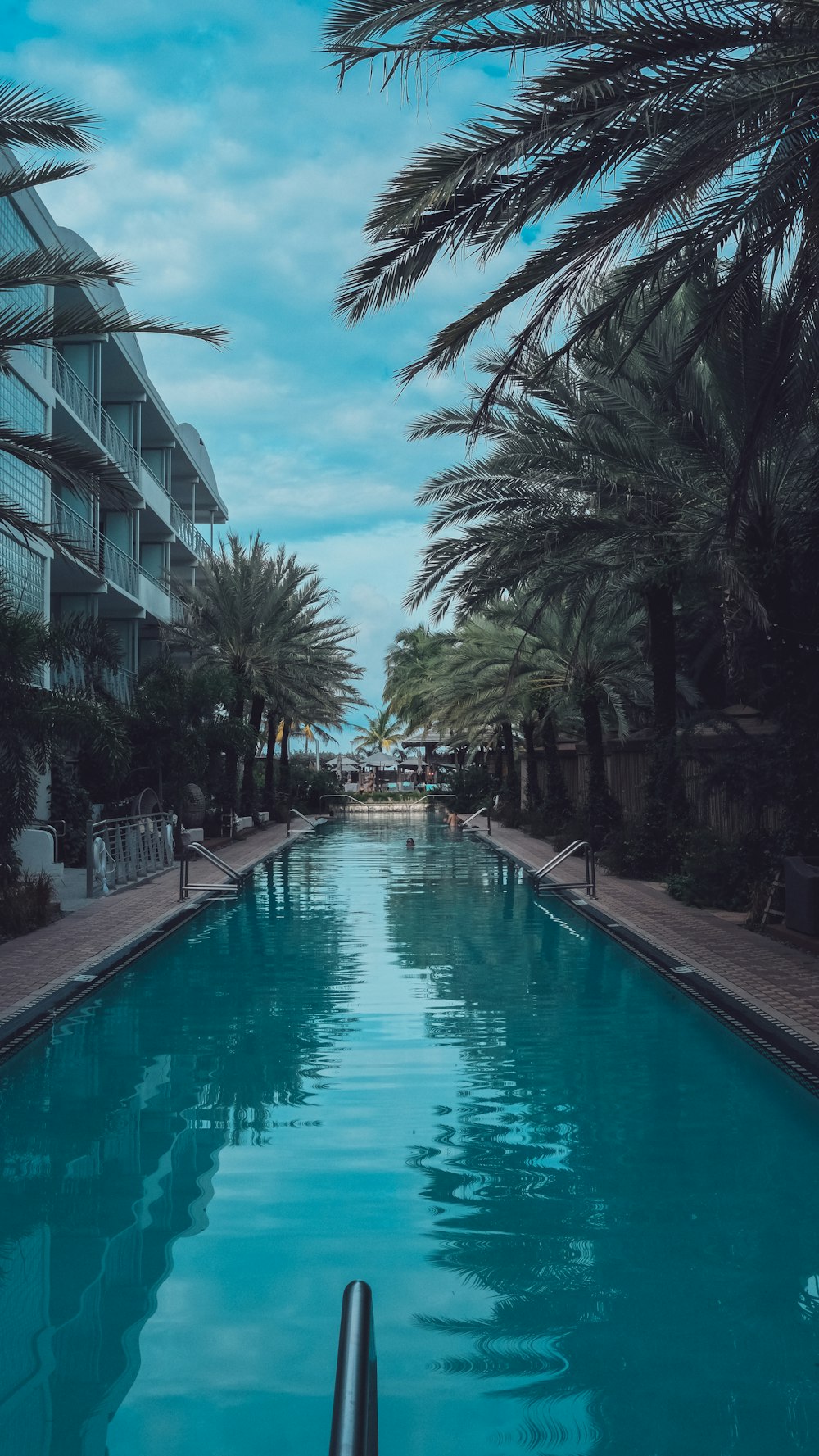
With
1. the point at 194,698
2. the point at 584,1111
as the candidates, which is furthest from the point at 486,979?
the point at 194,698

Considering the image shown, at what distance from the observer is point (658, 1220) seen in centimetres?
584

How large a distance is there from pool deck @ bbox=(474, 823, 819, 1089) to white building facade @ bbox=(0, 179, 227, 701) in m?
6.68

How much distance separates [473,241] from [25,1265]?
24.8 ft

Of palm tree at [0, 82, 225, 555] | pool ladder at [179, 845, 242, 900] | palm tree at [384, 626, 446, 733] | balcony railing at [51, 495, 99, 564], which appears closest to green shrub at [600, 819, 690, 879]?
pool ladder at [179, 845, 242, 900]

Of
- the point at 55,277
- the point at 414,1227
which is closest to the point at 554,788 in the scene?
the point at 55,277

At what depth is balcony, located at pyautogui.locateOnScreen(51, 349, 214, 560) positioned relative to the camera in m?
26.2

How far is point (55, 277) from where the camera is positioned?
10359 millimetres

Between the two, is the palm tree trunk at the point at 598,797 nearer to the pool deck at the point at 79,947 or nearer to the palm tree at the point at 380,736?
the pool deck at the point at 79,947

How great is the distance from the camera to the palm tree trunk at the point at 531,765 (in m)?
35.9

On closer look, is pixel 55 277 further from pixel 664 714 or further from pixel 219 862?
pixel 664 714

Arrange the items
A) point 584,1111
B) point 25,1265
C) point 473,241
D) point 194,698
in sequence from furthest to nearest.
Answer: point 194,698 → point 473,241 → point 584,1111 → point 25,1265

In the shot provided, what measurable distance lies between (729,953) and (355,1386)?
1055 centimetres

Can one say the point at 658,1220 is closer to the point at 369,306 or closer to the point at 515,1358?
the point at 515,1358

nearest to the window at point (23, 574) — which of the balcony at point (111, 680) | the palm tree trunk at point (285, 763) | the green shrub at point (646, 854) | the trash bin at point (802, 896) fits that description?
the balcony at point (111, 680)
